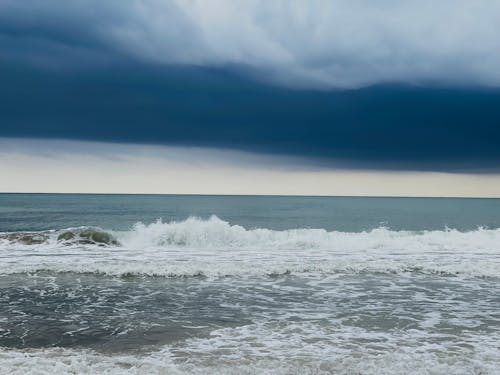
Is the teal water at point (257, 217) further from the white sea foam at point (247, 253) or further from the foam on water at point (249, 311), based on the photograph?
the foam on water at point (249, 311)

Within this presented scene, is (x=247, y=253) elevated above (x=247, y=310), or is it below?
above

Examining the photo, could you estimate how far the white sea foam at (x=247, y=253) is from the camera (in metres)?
19.2

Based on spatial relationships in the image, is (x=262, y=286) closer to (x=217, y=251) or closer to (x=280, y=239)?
(x=217, y=251)

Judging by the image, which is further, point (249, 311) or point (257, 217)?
point (257, 217)

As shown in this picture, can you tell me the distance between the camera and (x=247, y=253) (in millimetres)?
24328

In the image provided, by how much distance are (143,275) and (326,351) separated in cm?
1065

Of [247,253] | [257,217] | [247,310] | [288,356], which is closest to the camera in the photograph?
[288,356]

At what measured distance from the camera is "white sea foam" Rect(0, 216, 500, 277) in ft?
63.1

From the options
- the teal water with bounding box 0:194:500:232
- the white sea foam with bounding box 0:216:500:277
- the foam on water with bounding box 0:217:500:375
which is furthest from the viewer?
the teal water with bounding box 0:194:500:232

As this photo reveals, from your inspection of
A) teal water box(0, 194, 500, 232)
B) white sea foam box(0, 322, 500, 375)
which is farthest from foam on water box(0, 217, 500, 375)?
teal water box(0, 194, 500, 232)

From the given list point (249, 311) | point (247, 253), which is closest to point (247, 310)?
point (249, 311)

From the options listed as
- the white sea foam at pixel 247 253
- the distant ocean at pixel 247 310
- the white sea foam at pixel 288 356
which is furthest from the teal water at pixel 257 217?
the white sea foam at pixel 288 356

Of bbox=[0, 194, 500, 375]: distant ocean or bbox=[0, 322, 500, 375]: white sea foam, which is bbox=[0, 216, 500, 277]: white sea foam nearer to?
bbox=[0, 194, 500, 375]: distant ocean

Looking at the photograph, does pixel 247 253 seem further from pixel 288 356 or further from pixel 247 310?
pixel 288 356
